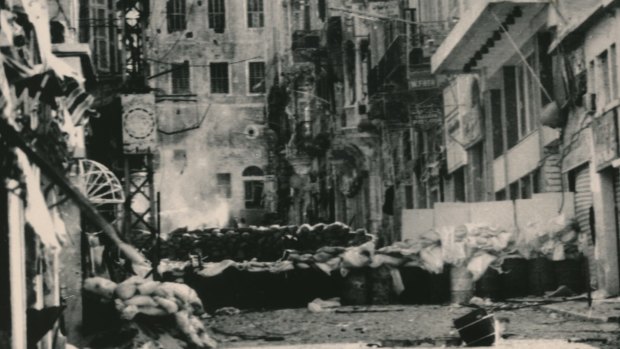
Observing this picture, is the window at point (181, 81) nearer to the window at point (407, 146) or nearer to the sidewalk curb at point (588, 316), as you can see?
the window at point (407, 146)

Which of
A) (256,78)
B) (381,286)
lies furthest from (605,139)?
(256,78)

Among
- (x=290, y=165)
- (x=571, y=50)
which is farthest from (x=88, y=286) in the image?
(x=290, y=165)

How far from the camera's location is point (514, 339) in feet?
52.7

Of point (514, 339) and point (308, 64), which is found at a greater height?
point (308, 64)

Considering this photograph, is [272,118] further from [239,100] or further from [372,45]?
[372,45]

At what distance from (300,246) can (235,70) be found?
21229 mm

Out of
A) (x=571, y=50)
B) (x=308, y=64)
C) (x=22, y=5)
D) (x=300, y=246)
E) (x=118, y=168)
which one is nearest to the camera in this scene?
(x=22, y=5)

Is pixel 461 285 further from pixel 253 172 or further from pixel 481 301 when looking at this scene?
pixel 253 172

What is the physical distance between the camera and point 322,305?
83.3 feet

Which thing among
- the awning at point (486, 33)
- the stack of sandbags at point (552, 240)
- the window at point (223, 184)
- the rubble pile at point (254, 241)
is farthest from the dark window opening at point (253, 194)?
the stack of sandbags at point (552, 240)

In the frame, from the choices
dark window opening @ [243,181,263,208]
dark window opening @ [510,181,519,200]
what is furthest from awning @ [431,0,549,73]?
dark window opening @ [243,181,263,208]

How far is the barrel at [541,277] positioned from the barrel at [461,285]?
0.98 meters

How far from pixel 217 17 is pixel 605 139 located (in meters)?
41.3

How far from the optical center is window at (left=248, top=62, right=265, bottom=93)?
63812 mm
